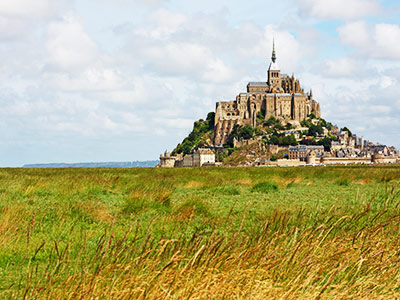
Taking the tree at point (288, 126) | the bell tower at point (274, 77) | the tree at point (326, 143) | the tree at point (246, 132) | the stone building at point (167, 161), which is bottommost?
the stone building at point (167, 161)

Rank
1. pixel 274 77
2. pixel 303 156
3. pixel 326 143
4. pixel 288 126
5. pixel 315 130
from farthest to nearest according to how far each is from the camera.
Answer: pixel 274 77 → pixel 288 126 → pixel 315 130 → pixel 326 143 → pixel 303 156

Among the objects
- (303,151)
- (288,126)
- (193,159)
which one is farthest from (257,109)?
(193,159)

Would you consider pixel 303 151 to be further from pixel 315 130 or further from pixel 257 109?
pixel 257 109

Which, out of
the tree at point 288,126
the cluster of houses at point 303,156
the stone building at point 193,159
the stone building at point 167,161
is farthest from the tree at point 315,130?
the stone building at point 167,161

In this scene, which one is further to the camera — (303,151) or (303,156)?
(303,151)

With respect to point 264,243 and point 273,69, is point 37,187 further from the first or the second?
point 273,69

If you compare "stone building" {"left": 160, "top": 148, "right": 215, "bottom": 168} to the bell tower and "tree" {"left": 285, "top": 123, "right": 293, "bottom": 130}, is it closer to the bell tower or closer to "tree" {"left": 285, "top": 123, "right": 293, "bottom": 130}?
"tree" {"left": 285, "top": 123, "right": 293, "bottom": 130}

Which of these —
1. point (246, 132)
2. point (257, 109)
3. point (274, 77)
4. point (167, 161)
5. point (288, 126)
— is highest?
point (274, 77)

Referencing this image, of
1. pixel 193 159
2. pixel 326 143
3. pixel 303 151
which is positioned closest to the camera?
pixel 303 151

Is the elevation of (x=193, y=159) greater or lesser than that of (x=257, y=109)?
lesser

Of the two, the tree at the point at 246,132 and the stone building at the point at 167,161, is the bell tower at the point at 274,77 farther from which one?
the stone building at the point at 167,161

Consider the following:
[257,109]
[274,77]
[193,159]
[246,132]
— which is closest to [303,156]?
[246,132]

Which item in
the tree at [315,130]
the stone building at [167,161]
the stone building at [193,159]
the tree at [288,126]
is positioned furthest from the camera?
the tree at [288,126]

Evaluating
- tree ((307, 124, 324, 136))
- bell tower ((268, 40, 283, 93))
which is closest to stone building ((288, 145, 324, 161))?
tree ((307, 124, 324, 136))
